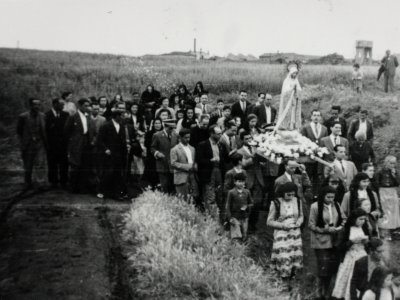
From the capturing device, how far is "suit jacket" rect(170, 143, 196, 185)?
30.0 ft

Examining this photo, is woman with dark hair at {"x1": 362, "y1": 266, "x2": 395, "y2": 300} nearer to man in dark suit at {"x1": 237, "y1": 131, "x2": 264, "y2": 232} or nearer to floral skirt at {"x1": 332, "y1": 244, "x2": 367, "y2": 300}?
floral skirt at {"x1": 332, "y1": 244, "x2": 367, "y2": 300}

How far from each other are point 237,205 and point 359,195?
1.89 metres

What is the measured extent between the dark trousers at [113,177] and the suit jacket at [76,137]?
62 centimetres

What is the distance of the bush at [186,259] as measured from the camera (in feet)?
20.7

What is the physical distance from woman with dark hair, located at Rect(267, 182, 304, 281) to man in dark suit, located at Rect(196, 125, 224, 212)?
2034 mm

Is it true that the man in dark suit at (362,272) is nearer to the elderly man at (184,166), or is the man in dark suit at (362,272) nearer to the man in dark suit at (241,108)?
the elderly man at (184,166)

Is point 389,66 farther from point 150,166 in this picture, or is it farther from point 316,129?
point 150,166

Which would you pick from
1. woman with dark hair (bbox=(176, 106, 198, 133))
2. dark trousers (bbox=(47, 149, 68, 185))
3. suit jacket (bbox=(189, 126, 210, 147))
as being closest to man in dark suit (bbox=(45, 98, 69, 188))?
dark trousers (bbox=(47, 149, 68, 185))

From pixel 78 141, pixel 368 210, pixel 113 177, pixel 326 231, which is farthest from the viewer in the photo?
pixel 78 141

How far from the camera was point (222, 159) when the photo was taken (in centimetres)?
951

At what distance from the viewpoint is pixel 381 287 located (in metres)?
5.68

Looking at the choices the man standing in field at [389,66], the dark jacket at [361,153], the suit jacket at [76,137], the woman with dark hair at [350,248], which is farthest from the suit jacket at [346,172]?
the man standing in field at [389,66]

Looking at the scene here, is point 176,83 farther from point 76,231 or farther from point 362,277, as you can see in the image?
point 362,277

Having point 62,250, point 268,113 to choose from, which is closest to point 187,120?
point 268,113
